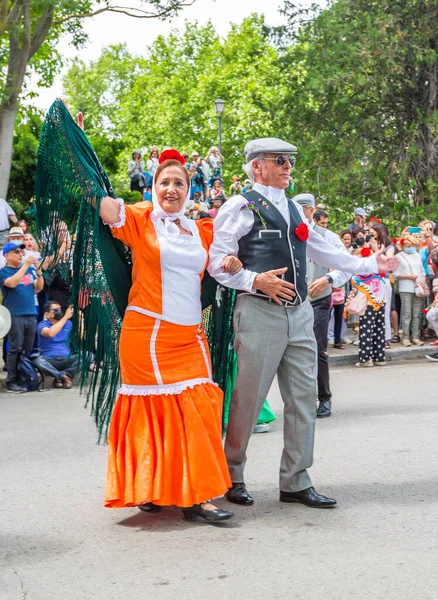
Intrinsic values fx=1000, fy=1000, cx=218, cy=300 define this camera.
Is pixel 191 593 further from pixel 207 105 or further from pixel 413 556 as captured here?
pixel 207 105

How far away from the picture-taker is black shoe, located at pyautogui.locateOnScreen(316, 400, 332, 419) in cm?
884

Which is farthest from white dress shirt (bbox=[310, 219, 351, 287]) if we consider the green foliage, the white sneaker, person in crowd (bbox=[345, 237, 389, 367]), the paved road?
the green foliage

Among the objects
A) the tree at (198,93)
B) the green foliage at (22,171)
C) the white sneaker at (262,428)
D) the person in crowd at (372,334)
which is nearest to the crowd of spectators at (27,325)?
the white sneaker at (262,428)

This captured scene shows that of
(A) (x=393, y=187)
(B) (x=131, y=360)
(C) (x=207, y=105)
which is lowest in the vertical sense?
(B) (x=131, y=360)

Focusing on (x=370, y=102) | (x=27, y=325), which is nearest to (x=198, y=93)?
(x=370, y=102)

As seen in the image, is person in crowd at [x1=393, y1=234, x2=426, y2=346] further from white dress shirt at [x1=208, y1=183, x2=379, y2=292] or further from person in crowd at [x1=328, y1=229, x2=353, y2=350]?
white dress shirt at [x1=208, y1=183, x2=379, y2=292]

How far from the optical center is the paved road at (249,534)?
13.8 ft

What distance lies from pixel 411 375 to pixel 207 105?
41.7m

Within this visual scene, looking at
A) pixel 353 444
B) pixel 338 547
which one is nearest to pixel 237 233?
pixel 338 547

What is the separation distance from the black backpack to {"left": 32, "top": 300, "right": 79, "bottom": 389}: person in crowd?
0.13 meters

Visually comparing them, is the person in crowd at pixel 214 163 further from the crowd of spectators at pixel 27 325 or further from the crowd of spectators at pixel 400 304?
the crowd of spectators at pixel 27 325

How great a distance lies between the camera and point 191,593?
4.13m

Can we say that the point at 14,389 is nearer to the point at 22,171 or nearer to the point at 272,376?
the point at 272,376

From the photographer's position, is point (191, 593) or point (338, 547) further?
point (338, 547)
